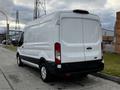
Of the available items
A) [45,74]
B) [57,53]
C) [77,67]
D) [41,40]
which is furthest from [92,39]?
[45,74]

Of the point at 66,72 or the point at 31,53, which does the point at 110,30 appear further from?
the point at 66,72

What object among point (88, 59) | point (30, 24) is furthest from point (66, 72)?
point (30, 24)

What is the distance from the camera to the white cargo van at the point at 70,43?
23.6ft

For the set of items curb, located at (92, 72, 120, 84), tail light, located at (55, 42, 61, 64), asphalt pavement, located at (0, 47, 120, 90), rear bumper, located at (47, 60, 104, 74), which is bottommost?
asphalt pavement, located at (0, 47, 120, 90)

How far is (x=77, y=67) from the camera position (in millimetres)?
7375

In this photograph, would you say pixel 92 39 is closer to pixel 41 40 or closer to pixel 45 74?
pixel 41 40

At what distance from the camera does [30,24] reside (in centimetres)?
1014

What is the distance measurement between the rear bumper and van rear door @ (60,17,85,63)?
17 centimetres

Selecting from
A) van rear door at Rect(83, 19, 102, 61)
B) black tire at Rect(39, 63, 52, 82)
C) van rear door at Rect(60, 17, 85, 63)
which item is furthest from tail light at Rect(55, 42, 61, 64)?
van rear door at Rect(83, 19, 102, 61)

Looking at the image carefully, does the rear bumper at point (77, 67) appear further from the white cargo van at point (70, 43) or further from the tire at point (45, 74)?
the tire at point (45, 74)

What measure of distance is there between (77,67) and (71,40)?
94 centimetres

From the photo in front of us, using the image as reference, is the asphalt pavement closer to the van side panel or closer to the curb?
the curb

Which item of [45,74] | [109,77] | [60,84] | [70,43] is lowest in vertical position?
[60,84]

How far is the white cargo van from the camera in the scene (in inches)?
284
